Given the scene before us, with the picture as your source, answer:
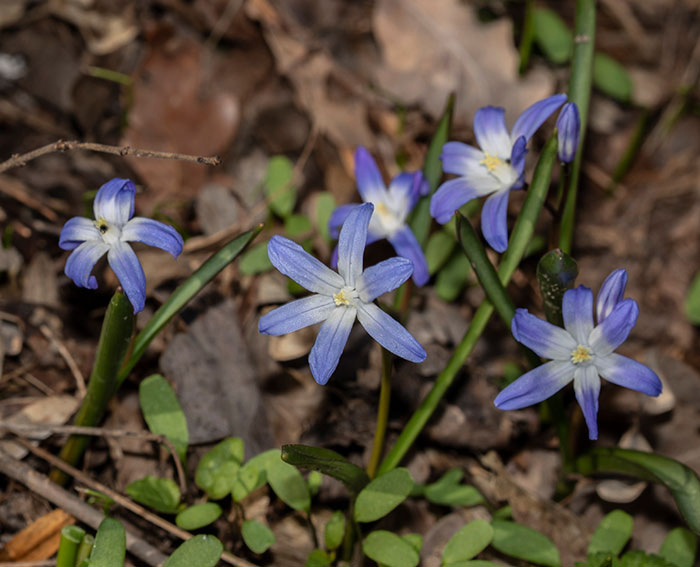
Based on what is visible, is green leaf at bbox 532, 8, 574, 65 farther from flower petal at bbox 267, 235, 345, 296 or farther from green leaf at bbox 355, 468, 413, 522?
green leaf at bbox 355, 468, 413, 522

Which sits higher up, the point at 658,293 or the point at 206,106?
the point at 206,106

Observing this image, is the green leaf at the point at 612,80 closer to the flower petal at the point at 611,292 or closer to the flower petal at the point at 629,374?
the flower petal at the point at 611,292

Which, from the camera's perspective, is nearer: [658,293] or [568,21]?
[658,293]

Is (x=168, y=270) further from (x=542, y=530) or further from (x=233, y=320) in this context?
(x=542, y=530)

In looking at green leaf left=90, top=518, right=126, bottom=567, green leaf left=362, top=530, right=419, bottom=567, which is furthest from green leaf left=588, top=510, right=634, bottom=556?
green leaf left=90, top=518, right=126, bottom=567

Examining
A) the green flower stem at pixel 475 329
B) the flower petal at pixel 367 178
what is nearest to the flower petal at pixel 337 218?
the flower petal at pixel 367 178

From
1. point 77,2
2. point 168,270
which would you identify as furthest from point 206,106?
point 168,270

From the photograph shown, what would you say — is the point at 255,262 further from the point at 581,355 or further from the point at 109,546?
the point at 581,355
